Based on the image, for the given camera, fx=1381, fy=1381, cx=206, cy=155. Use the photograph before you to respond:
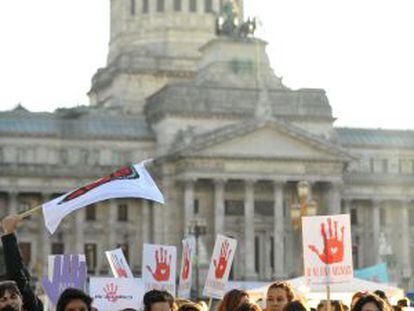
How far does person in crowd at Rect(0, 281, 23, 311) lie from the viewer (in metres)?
13.4

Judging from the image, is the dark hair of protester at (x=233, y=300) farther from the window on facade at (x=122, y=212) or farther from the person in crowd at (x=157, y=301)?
the window on facade at (x=122, y=212)

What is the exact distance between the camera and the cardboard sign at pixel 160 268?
2633 cm

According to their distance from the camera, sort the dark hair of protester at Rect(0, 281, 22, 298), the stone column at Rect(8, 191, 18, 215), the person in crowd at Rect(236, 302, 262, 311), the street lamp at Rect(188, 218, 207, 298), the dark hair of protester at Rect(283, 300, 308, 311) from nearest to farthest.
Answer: the dark hair of protester at Rect(0, 281, 22, 298), the dark hair of protester at Rect(283, 300, 308, 311), the person in crowd at Rect(236, 302, 262, 311), the street lamp at Rect(188, 218, 207, 298), the stone column at Rect(8, 191, 18, 215)

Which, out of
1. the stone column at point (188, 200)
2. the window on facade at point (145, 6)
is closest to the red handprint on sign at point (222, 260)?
the stone column at point (188, 200)

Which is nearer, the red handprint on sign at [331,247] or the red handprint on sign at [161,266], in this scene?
the red handprint on sign at [331,247]

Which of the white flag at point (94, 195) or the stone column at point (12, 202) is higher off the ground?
the stone column at point (12, 202)

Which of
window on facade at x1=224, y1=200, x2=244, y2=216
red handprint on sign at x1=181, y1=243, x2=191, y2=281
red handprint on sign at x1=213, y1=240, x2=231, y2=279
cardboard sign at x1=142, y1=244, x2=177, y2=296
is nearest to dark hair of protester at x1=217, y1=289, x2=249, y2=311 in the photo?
red handprint on sign at x1=213, y1=240, x2=231, y2=279

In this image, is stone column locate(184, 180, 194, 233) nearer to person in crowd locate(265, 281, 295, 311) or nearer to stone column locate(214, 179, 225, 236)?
stone column locate(214, 179, 225, 236)

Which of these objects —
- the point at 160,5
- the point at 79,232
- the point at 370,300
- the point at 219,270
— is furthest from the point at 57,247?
the point at 370,300

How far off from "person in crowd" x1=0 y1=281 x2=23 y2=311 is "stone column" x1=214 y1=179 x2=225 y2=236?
7419cm

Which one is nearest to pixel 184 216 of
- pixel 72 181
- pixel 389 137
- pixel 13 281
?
pixel 72 181

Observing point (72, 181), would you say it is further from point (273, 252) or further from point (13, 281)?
point (13, 281)

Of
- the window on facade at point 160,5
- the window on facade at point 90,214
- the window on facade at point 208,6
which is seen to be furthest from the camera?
→ the window on facade at point 208,6

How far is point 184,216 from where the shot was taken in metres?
87.6
